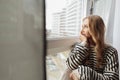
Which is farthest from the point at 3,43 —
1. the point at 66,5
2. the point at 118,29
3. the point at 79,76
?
the point at 118,29

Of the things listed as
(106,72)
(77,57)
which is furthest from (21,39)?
(106,72)

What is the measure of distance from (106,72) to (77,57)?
0.65 ft

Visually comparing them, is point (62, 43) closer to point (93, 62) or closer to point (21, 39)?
point (93, 62)

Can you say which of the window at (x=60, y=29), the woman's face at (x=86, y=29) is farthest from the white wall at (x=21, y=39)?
the woman's face at (x=86, y=29)

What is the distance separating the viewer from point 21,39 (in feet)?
1.50

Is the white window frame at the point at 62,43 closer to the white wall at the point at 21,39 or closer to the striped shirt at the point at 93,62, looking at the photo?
the striped shirt at the point at 93,62

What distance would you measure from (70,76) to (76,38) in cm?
28

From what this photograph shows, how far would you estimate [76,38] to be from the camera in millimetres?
1121

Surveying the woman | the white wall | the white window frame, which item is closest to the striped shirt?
the woman

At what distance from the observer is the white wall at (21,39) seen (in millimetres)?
442

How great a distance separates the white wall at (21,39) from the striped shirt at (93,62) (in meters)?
0.49

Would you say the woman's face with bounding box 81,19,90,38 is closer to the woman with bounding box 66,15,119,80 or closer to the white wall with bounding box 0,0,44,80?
the woman with bounding box 66,15,119,80

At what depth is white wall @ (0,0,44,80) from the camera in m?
0.44

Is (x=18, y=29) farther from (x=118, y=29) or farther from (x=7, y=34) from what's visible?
(x=118, y=29)
